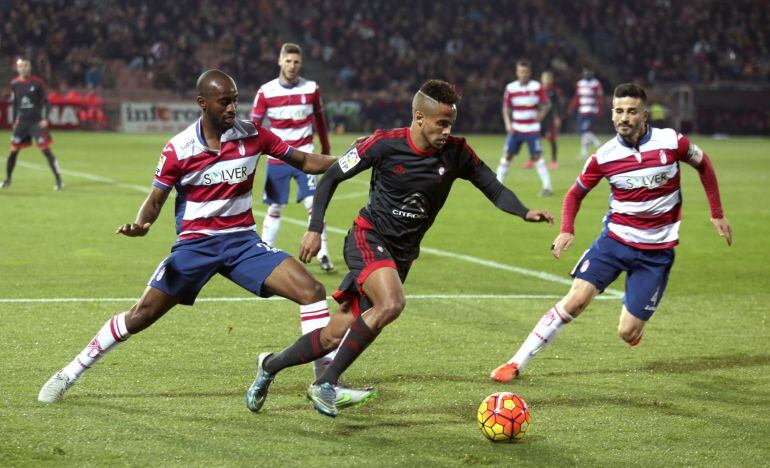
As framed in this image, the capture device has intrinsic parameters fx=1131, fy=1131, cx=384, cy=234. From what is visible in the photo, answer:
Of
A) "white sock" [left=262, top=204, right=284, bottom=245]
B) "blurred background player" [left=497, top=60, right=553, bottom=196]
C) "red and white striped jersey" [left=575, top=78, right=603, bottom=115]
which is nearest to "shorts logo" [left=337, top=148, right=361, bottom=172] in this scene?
"white sock" [left=262, top=204, right=284, bottom=245]

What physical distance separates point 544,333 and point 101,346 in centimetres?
277

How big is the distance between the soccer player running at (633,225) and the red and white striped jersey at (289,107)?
17.7ft

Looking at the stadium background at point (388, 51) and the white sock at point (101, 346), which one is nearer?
the white sock at point (101, 346)

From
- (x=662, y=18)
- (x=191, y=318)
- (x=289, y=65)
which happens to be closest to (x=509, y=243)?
(x=289, y=65)

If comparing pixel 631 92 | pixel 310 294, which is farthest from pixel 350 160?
pixel 631 92

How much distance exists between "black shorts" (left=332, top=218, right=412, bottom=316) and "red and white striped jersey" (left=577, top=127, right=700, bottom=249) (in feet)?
5.54

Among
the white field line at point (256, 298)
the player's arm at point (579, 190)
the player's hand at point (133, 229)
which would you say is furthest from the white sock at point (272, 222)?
the player's hand at point (133, 229)

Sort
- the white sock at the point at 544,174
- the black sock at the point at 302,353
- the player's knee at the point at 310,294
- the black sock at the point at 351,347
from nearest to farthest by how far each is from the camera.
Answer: the black sock at the point at 351,347 → the black sock at the point at 302,353 → the player's knee at the point at 310,294 → the white sock at the point at 544,174

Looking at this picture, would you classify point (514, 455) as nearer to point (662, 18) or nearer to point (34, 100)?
point (34, 100)

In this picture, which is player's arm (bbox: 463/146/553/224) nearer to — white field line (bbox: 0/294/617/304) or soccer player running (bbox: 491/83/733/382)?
soccer player running (bbox: 491/83/733/382)

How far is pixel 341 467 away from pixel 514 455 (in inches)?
34.5

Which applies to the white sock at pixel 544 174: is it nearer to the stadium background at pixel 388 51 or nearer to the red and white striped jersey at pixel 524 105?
the red and white striped jersey at pixel 524 105

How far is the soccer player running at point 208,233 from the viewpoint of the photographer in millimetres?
6371

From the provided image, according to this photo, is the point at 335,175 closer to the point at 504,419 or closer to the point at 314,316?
the point at 314,316
